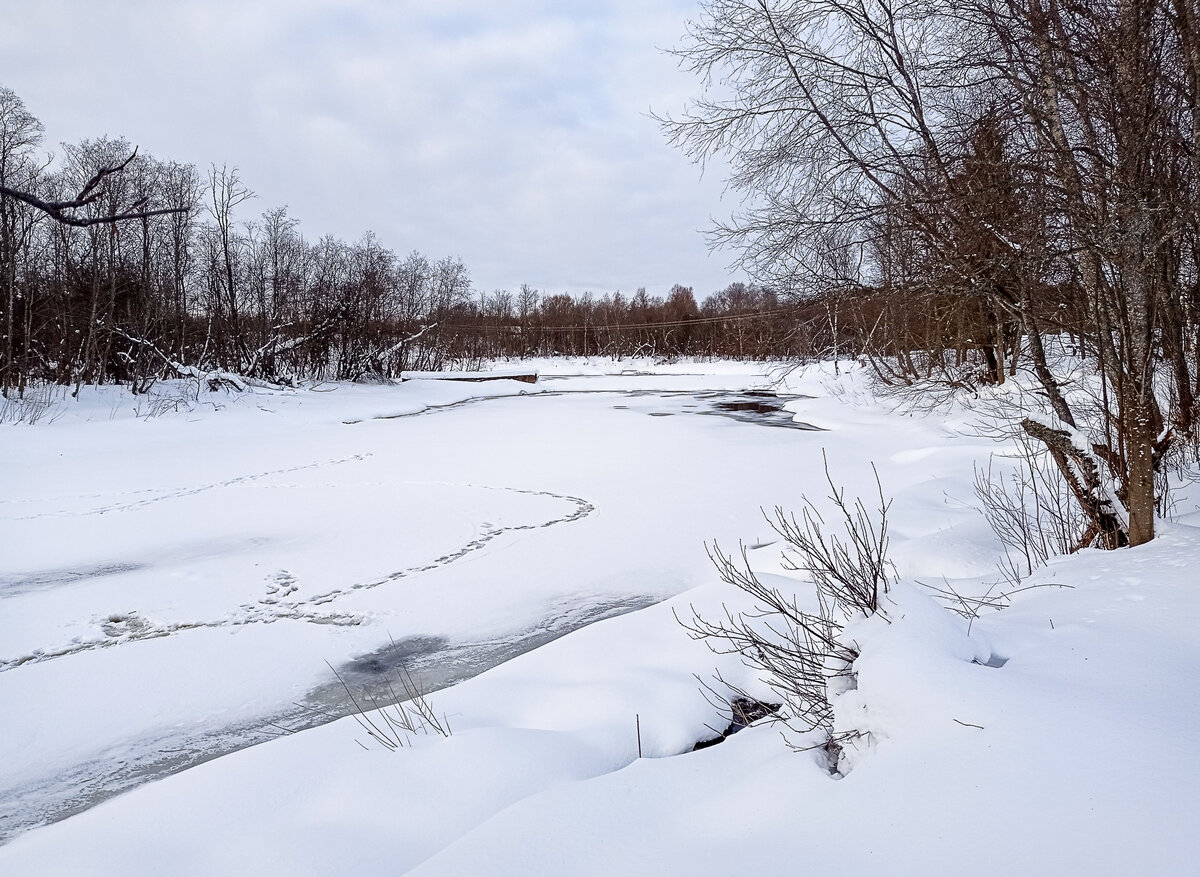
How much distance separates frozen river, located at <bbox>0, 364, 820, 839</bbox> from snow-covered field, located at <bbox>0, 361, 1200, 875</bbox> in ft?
0.11

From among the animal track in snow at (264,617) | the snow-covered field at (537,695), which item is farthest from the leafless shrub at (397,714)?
the animal track in snow at (264,617)

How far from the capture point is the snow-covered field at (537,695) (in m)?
1.91

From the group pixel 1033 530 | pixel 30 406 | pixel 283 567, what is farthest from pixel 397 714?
pixel 30 406

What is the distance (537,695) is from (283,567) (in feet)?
11.7

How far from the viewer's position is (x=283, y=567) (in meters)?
6.22

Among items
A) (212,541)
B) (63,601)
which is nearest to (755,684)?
(63,601)

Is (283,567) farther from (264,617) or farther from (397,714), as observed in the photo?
(397,714)

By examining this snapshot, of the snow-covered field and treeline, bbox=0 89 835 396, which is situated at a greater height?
treeline, bbox=0 89 835 396

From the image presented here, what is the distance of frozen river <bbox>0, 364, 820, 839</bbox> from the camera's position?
3.80 m

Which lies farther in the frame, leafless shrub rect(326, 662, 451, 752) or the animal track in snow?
the animal track in snow

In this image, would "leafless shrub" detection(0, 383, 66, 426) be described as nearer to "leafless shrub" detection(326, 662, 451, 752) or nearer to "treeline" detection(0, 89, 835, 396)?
"treeline" detection(0, 89, 835, 396)

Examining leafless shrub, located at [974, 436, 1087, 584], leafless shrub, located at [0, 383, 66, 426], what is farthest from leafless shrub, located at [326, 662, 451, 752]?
leafless shrub, located at [0, 383, 66, 426]

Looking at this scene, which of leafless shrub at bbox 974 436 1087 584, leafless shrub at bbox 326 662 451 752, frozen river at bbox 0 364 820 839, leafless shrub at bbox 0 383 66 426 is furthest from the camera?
leafless shrub at bbox 0 383 66 426

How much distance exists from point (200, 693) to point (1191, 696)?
15.0ft
